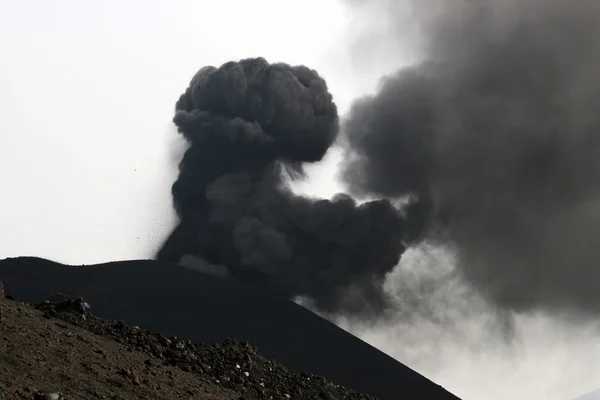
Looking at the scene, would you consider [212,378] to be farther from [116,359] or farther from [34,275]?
[34,275]

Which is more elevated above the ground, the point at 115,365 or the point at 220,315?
the point at 220,315

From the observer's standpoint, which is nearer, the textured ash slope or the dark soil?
the dark soil

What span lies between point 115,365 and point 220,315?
919 inches

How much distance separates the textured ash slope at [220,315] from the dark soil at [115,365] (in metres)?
13.5

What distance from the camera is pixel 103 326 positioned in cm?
2120

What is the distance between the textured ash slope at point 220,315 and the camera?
37.4m

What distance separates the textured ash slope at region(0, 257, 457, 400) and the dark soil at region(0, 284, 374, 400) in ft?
44.3

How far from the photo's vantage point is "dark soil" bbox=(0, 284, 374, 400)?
48.2 ft

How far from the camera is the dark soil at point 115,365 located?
578 inches

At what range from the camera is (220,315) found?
133ft

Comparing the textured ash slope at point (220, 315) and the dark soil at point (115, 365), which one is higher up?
the textured ash slope at point (220, 315)

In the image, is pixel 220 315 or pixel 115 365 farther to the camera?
pixel 220 315

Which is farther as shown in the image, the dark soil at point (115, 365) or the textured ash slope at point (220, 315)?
the textured ash slope at point (220, 315)

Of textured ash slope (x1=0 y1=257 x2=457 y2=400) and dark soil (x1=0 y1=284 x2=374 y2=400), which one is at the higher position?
Answer: textured ash slope (x1=0 y1=257 x2=457 y2=400)
